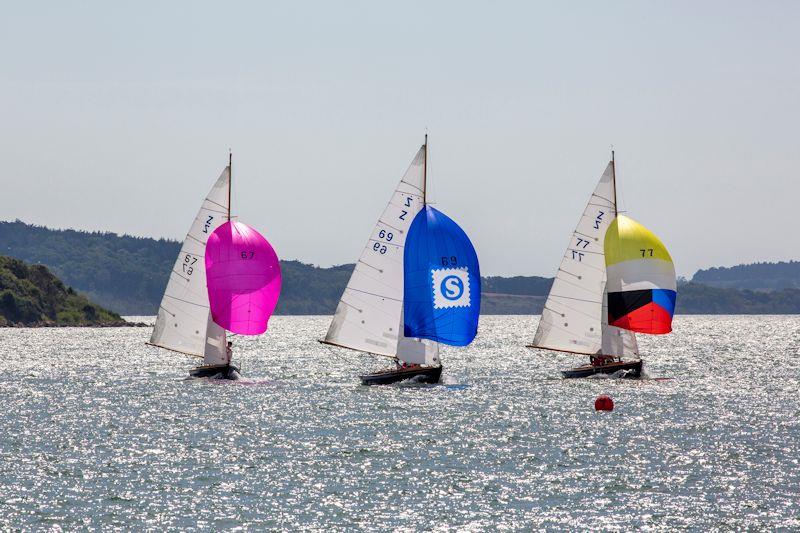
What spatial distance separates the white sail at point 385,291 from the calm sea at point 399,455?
2.96 meters

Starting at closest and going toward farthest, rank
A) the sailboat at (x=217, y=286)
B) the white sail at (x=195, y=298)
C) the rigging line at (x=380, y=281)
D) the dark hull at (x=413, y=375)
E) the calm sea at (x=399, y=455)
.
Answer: the calm sea at (x=399, y=455)
the rigging line at (x=380, y=281)
the dark hull at (x=413, y=375)
the sailboat at (x=217, y=286)
the white sail at (x=195, y=298)

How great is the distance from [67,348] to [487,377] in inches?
2593

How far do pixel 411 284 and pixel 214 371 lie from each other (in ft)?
51.1

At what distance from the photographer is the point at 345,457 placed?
4212 centimetres

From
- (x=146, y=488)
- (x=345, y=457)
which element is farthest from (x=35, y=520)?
(x=345, y=457)

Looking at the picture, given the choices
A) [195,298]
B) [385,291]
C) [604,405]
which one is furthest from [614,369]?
[195,298]

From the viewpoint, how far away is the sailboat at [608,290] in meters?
67.3

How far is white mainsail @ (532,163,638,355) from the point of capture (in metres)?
68.3

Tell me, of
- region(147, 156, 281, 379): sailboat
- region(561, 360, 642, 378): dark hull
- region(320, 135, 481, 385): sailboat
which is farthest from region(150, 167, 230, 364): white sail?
region(561, 360, 642, 378): dark hull

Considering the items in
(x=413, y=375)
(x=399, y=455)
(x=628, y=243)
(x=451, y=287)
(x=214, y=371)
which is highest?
(x=628, y=243)

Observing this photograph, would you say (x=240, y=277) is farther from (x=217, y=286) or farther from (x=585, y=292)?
(x=585, y=292)

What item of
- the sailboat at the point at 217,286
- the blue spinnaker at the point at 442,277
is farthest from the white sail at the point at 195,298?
the blue spinnaker at the point at 442,277

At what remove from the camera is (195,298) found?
6706 centimetres

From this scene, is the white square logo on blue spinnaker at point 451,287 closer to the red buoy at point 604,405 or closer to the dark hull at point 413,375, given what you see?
the dark hull at point 413,375
